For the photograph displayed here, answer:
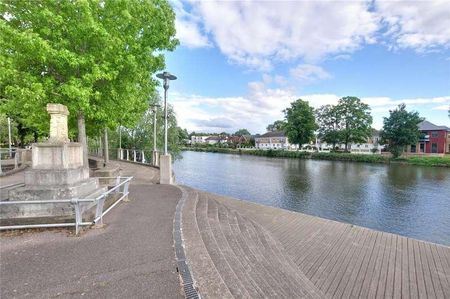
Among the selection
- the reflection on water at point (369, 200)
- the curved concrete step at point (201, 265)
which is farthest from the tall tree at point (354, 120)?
the curved concrete step at point (201, 265)

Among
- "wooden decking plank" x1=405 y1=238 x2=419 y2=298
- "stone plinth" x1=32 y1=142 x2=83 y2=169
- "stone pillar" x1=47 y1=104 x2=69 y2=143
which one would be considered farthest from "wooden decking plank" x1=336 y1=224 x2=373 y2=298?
"stone pillar" x1=47 y1=104 x2=69 y2=143

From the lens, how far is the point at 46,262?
362 centimetres

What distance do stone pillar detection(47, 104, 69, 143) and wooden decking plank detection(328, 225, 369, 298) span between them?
22.1ft

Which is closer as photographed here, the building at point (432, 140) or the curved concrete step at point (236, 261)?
the curved concrete step at point (236, 261)

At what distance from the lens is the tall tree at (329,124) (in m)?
56.5

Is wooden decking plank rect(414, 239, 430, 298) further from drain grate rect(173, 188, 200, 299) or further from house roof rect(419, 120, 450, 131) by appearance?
house roof rect(419, 120, 450, 131)

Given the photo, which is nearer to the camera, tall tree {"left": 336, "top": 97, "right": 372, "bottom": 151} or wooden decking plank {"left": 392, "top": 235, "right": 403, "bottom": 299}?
wooden decking plank {"left": 392, "top": 235, "right": 403, "bottom": 299}

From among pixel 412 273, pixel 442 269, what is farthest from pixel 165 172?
pixel 442 269

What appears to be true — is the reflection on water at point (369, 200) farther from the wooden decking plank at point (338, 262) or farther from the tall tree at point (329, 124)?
the tall tree at point (329, 124)

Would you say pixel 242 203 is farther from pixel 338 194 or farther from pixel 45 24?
pixel 338 194

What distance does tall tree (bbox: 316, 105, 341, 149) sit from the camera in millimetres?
56469

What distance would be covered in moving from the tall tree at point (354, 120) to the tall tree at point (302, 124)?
617 centimetres

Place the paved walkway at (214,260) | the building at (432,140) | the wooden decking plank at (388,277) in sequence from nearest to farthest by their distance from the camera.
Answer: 1. the paved walkway at (214,260)
2. the wooden decking plank at (388,277)
3. the building at (432,140)

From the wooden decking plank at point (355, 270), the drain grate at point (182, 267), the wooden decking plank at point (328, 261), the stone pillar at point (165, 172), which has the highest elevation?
the stone pillar at point (165, 172)
